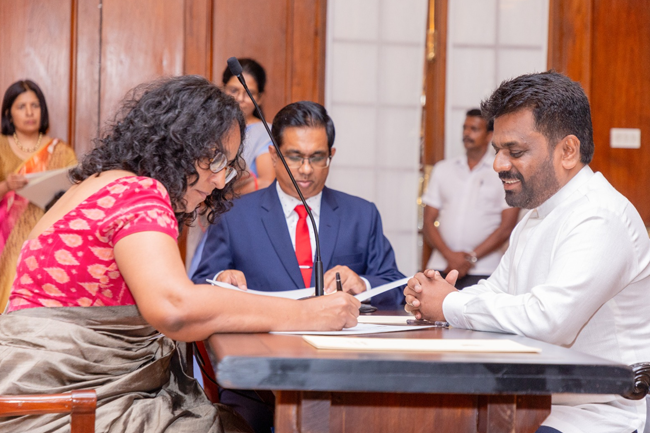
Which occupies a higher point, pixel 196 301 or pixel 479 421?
pixel 196 301

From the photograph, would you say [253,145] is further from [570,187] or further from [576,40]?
[576,40]

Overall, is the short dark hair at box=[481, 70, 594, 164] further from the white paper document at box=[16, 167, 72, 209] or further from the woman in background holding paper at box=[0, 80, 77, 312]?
the woman in background holding paper at box=[0, 80, 77, 312]

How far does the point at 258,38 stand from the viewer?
4332mm

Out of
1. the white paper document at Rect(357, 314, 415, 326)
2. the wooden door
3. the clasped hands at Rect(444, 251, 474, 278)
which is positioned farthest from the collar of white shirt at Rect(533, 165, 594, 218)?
the wooden door

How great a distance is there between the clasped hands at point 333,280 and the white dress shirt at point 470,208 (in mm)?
1959

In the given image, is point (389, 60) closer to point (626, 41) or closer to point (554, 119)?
point (626, 41)

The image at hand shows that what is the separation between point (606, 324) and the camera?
1563 millimetres

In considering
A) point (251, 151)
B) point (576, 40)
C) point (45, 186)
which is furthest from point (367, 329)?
point (576, 40)

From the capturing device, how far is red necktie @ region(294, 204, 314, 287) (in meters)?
2.54

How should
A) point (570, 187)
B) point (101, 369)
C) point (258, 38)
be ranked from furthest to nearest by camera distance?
point (258, 38) → point (570, 187) → point (101, 369)

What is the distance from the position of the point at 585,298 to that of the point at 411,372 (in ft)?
1.97

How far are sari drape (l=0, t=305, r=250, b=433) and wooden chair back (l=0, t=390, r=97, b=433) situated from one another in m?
0.15

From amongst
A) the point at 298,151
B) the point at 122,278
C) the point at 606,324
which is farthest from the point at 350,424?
the point at 298,151

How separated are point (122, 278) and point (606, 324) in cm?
104
